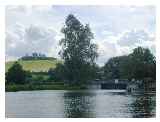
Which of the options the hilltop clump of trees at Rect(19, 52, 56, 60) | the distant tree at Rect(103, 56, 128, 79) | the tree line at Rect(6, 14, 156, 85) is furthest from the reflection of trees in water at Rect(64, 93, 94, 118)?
the hilltop clump of trees at Rect(19, 52, 56, 60)

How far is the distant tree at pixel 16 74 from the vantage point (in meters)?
7.99

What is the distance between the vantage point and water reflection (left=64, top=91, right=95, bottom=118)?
8016 mm

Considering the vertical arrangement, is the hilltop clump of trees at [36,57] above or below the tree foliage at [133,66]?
above

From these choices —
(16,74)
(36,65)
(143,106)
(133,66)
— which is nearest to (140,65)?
(133,66)

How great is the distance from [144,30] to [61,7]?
846 millimetres

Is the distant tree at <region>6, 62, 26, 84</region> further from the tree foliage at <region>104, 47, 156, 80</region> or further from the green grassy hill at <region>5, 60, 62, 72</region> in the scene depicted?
the tree foliage at <region>104, 47, 156, 80</region>

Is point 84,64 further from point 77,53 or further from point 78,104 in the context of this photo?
point 78,104

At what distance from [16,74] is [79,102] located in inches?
27.0

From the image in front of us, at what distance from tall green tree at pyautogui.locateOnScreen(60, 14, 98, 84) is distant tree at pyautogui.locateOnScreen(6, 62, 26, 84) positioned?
0.43m

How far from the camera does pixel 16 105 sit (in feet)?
26.2

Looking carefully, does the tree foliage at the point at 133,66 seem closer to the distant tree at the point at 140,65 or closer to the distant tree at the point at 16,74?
the distant tree at the point at 140,65

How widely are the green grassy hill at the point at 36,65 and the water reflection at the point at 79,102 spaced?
0.33m

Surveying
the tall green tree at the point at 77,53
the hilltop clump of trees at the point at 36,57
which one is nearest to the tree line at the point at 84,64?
the tall green tree at the point at 77,53
